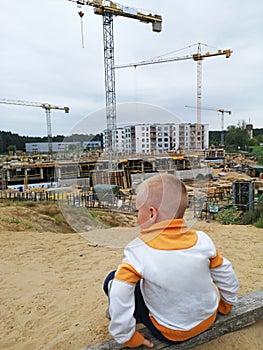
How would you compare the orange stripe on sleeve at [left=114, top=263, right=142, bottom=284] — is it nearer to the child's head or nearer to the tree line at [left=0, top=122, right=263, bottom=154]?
the child's head

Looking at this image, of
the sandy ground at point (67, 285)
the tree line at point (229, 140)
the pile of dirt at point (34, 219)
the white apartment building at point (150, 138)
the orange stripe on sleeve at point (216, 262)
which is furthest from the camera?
the tree line at point (229, 140)

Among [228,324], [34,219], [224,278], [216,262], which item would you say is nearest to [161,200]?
[216,262]

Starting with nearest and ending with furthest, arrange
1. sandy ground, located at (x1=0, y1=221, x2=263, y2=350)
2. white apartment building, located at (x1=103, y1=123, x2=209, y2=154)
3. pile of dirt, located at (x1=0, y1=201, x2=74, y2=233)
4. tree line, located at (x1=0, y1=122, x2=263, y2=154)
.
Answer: white apartment building, located at (x1=103, y1=123, x2=209, y2=154)
sandy ground, located at (x1=0, y1=221, x2=263, y2=350)
pile of dirt, located at (x1=0, y1=201, x2=74, y2=233)
tree line, located at (x1=0, y1=122, x2=263, y2=154)

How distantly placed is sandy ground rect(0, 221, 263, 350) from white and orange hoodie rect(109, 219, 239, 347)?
1.56 ft

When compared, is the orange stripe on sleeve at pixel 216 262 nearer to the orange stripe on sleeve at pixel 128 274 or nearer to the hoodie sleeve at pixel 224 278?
the hoodie sleeve at pixel 224 278

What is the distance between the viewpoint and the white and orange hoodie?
129 centimetres

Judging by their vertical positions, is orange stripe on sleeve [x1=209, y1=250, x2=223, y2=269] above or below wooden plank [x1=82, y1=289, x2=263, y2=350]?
above

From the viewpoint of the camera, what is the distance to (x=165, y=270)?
1293 millimetres

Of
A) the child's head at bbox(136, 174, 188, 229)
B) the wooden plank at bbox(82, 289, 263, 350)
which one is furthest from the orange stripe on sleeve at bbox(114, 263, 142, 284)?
the wooden plank at bbox(82, 289, 263, 350)

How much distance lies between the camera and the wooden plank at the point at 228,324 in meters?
1.60

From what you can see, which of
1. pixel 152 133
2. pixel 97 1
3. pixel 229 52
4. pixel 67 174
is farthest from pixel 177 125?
pixel 229 52

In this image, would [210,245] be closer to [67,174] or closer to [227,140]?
[67,174]

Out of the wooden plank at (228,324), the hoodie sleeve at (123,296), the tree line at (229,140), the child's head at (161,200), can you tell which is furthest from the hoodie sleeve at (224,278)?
the tree line at (229,140)

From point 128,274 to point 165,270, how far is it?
0.18 m
